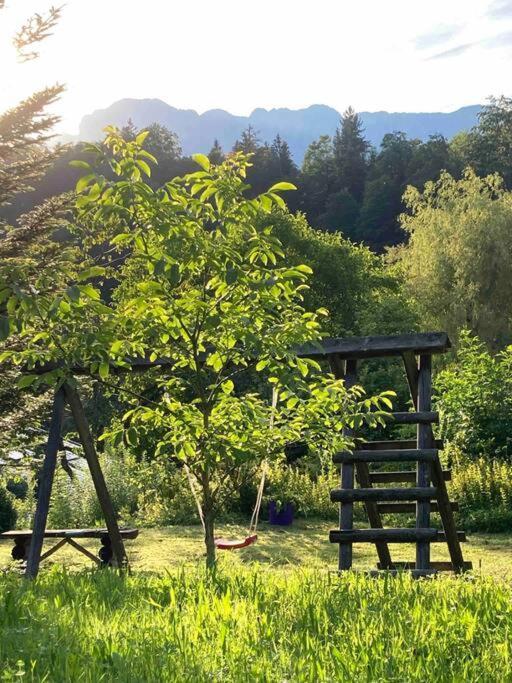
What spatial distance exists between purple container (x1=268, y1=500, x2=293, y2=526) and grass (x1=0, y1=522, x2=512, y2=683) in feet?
28.1

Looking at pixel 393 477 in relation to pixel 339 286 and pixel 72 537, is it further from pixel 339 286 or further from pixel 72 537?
pixel 339 286

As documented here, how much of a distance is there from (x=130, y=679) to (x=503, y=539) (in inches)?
417

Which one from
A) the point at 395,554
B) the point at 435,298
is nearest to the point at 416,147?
the point at 435,298

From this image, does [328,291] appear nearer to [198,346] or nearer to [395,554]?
[395,554]

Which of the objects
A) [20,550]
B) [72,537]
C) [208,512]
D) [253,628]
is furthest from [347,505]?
[20,550]

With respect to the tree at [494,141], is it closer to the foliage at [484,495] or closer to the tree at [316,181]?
the tree at [316,181]

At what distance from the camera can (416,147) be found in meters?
64.8

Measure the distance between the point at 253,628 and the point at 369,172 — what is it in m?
65.1

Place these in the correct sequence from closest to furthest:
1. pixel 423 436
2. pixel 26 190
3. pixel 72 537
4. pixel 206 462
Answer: pixel 206 462, pixel 423 436, pixel 72 537, pixel 26 190

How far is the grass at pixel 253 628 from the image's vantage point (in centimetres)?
315

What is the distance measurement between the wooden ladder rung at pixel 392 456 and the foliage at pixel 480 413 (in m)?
8.30

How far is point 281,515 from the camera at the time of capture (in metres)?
14.3

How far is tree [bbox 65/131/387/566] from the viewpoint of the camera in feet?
17.6

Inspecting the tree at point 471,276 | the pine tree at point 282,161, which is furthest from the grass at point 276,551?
the pine tree at point 282,161
